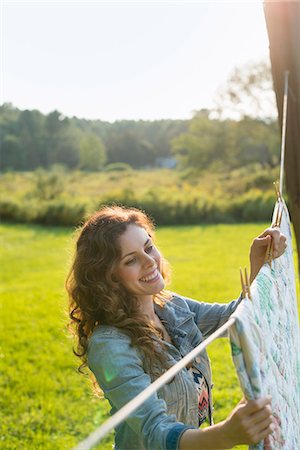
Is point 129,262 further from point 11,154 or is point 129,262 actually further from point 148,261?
point 11,154

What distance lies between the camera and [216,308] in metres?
1.81

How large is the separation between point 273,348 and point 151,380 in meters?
0.31

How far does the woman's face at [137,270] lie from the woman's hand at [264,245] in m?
0.29

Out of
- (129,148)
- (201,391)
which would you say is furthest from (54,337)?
(129,148)

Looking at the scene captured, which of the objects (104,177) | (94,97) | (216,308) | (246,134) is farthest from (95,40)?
(216,308)

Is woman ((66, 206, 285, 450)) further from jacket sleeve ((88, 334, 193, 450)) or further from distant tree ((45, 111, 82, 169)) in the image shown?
distant tree ((45, 111, 82, 169))

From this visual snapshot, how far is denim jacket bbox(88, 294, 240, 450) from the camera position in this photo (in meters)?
1.17

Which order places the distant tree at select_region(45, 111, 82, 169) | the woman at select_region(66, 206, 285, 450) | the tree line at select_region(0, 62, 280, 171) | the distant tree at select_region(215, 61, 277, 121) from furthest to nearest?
Result: the distant tree at select_region(45, 111, 82, 169)
the tree line at select_region(0, 62, 280, 171)
the distant tree at select_region(215, 61, 277, 121)
the woman at select_region(66, 206, 285, 450)

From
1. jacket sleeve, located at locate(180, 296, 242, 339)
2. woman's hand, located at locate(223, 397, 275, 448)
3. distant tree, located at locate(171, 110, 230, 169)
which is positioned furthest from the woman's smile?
distant tree, located at locate(171, 110, 230, 169)

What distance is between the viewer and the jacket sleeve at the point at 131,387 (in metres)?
1.14

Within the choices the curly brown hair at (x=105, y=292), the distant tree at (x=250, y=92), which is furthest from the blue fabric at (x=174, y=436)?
the distant tree at (x=250, y=92)

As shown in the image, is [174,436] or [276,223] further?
[276,223]

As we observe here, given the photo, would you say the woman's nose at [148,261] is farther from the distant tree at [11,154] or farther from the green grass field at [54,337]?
the distant tree at [11,154]

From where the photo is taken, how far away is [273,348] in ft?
3.99
